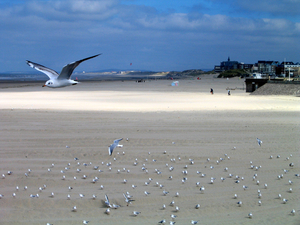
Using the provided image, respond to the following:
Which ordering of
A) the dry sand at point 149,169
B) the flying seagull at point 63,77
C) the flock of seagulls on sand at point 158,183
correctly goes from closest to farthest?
1. the dry sand at point 149,169
2. the flock of seagulls on sand at point 158,183
3. the flying seagull at point 63,77

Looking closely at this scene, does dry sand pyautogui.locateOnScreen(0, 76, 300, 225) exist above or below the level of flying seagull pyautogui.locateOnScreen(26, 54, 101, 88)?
below

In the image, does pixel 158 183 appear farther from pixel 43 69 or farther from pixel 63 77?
pixel 43 69

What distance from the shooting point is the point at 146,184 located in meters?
8.86

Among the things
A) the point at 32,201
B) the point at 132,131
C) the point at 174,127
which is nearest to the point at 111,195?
the point at 32,201

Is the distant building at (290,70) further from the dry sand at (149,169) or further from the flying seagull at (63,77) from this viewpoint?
the flying seagull at (63,77)

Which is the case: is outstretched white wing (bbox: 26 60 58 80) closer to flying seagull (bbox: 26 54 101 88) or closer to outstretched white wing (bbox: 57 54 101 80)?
flying seagull (bbox: 26 54 101 88)

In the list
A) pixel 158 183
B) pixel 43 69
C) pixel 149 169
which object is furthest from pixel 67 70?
pixel 158 183

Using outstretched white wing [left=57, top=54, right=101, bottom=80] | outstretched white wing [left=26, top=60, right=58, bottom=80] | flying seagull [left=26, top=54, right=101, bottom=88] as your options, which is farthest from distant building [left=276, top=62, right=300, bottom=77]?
outstretched white wing [left=57, top=54, right=101, bottom=80]

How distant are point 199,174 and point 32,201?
14.6 ft

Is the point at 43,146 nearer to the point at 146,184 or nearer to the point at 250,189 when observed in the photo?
the point at 146,184

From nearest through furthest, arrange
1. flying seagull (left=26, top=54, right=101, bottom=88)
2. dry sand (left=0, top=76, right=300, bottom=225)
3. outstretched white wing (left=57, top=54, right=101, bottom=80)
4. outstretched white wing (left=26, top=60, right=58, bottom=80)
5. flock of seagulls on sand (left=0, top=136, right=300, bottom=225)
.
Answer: dry sand (left=0, top=76, right=300, bottom=225) → flock of seagulls on sand (left=0, top=136, right=300, bottom=225) → outstretched white wing (left=57, top=54, right=101, bottom=80) → flying seagull (left=26, top=54, right=101, bottom=88) → outstretched white wing (left=26, top=60, right=58, bottom=80)

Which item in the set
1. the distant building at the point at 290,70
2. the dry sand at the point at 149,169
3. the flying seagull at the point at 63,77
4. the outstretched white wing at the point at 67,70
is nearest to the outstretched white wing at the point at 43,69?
the flying seagull at the point at 63,77

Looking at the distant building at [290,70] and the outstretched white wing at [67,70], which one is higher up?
the distant building at [290,70]

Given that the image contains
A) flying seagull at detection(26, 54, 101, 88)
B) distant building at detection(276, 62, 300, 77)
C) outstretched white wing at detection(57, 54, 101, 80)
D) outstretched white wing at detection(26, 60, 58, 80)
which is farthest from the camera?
distant building at detection(276, 62, 300, 77)
